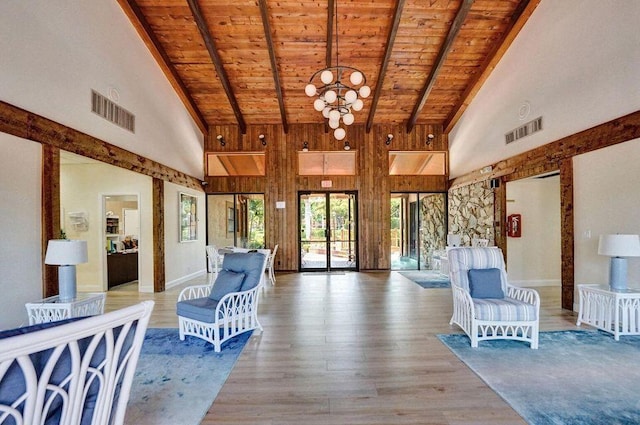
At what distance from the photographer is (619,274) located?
3627 mm

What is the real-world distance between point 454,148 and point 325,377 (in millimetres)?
7366

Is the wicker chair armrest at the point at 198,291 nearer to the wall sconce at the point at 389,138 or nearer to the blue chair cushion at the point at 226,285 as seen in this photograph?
the blue chair cushion at the point at 226,285

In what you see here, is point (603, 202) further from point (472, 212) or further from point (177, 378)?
point (177, 378)

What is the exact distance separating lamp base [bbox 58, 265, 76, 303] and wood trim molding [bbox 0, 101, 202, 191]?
1.52 metres

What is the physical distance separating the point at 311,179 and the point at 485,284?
564cm

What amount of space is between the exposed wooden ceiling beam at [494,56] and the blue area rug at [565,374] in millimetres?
5032

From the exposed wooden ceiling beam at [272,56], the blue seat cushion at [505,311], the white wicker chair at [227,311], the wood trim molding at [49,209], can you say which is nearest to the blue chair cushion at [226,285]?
the white wicker chair at [227,311]

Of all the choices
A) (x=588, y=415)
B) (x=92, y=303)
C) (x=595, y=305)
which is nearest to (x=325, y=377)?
(x=588, y=415)

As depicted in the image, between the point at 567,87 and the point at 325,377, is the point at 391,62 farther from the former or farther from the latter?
the point at 325,377

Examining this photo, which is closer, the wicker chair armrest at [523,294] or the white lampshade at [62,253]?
the white lampshade at [62,253]

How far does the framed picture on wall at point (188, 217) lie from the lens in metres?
7.37

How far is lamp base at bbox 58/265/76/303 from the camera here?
10.8 ft

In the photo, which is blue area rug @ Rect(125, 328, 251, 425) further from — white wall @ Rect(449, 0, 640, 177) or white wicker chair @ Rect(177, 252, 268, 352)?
white wall @ Rect(449, 0, 640, 177)

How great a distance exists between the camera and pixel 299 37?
5855 millimetres
